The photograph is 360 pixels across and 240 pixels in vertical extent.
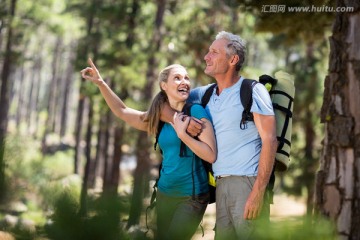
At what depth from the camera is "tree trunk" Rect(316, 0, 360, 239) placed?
527cm

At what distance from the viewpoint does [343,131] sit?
5285mm

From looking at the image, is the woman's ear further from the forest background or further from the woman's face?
the forest background

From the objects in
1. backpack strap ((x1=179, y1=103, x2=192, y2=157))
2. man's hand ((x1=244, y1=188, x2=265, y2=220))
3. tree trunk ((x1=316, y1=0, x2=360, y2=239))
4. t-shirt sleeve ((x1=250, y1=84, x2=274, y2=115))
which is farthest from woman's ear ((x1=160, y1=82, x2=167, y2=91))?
tree trunk ((x1=316, y1=0, x2=360, y2=239))

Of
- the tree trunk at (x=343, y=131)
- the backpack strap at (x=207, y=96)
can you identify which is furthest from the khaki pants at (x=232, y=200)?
the tree trunk at (x=343, y=131)

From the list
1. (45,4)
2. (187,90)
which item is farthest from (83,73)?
(45,4)

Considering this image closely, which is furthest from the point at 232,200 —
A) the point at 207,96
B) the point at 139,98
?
the point at 139,98

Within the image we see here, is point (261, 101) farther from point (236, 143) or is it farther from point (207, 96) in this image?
point (207, 96)

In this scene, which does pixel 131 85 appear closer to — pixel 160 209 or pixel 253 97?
pixel 253 97

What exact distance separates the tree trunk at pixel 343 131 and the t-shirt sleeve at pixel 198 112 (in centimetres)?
225

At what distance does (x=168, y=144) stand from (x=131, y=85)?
1578 centimetres

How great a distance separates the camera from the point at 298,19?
23.4 feet

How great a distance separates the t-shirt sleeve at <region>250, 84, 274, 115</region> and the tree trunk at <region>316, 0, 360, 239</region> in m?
2.28

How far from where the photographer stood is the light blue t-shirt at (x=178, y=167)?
11.2 ft

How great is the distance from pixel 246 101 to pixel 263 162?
1.11 ft
